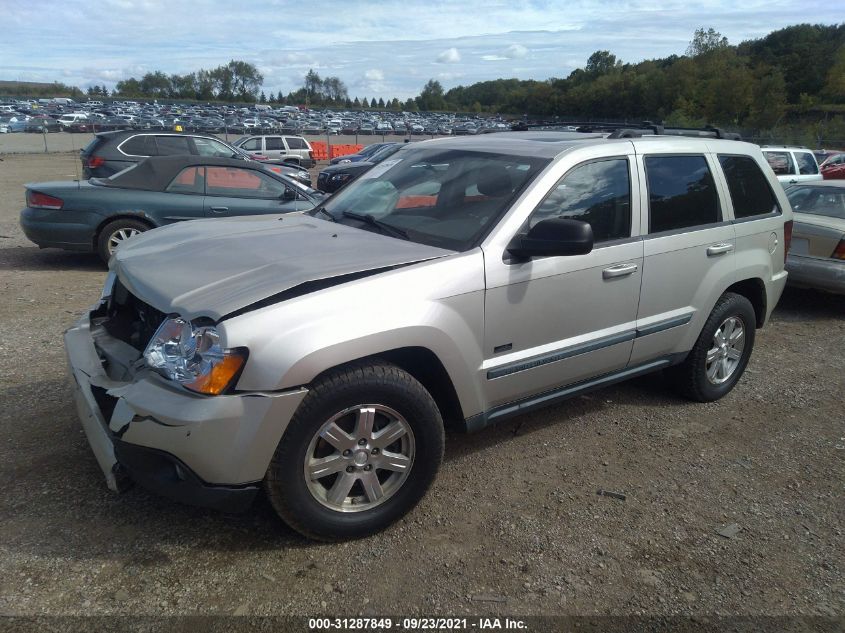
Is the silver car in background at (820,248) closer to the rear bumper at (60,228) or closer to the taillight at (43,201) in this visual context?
the rear bumper at (60,228)

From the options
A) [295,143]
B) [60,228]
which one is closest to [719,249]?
[60,228]

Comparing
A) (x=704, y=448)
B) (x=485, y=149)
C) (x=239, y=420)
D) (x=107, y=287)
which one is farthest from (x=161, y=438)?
(x=704, y=448)

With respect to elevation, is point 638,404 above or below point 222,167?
below

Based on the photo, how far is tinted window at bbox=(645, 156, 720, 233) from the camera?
3990 millimetres

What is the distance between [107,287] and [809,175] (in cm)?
1444

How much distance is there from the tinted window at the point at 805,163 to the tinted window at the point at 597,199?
12.2 metres

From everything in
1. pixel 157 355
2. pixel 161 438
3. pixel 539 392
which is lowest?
pixel 539 392

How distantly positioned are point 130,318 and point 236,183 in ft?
16.9

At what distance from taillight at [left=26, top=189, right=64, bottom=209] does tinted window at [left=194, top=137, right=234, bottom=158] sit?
6.93 meters

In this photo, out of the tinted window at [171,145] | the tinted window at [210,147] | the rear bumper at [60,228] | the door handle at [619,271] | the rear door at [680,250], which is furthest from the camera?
the tinted window at [210,147]

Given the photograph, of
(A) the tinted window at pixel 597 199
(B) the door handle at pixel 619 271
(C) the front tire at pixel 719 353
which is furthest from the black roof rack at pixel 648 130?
(C) the front tire at pixel 719 353

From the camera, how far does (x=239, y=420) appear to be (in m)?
2.53

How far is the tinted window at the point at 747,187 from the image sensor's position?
452 cm

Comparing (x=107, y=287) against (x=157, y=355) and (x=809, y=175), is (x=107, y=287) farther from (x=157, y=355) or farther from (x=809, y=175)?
(x=809, y=175)
